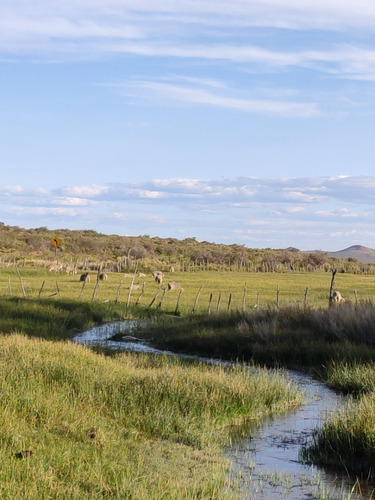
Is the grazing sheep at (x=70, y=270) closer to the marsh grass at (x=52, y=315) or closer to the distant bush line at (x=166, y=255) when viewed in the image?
the distant bush line at (x=166, y=255)

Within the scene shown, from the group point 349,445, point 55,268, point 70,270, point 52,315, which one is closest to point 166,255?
point 55,268

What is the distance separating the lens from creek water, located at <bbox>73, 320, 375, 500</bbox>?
9.10m

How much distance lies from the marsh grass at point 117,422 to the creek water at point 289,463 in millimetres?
341

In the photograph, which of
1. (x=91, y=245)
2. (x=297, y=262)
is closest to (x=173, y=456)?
(x=297, y=262)

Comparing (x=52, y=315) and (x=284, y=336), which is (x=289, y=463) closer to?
(x=284, y=336)

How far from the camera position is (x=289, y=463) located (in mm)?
10539

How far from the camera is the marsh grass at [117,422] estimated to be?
8.16m

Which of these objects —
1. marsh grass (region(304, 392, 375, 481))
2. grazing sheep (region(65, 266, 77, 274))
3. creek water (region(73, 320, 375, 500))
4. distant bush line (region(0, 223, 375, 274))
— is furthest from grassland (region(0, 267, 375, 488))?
distant bush line (region(0, 223, 375, 274))

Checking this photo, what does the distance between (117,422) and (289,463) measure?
9.10ft

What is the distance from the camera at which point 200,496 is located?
8180 mm

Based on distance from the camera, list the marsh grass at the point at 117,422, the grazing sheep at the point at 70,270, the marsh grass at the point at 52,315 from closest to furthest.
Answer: the marsh grass at the point at 117,422, the marsh grass at the point at 52,315, the grazing sheep at the point at 70,270

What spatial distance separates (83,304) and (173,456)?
72.9ft

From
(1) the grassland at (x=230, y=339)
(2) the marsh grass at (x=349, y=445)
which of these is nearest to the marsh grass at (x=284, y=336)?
(1) the grassland at (x=230, y=339)

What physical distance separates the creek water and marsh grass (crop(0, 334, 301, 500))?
0.34m
